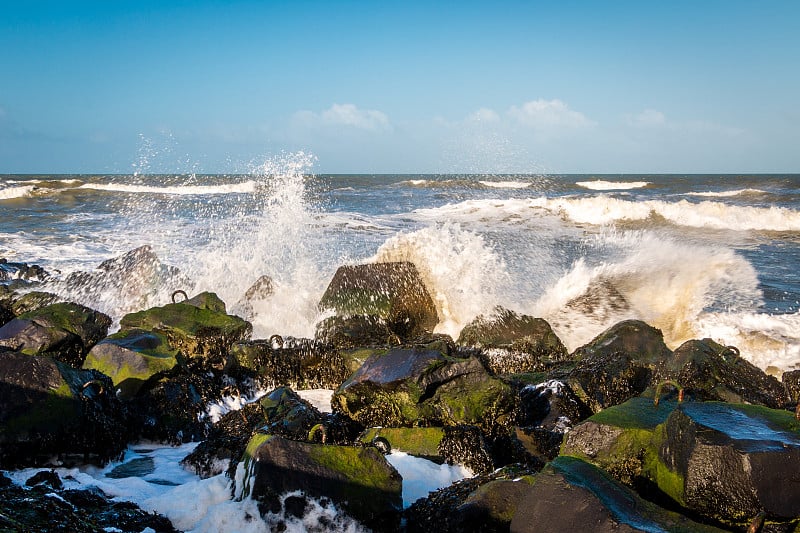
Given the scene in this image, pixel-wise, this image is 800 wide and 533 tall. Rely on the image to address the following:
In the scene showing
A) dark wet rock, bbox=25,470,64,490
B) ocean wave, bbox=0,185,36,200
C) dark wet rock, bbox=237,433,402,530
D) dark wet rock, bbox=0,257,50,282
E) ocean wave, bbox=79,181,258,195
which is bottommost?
dark wet rock, bbox=0,257,50,282

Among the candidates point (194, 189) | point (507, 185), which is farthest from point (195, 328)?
point (507, 185)

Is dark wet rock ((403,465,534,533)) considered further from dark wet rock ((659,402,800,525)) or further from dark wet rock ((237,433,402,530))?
dark wet rock ((659,402,800,525))

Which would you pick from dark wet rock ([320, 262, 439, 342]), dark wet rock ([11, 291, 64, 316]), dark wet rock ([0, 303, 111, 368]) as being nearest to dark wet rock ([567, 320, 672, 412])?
dark wet rock ([320, 262, 439, 342])

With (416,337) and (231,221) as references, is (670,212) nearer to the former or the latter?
(231,221)

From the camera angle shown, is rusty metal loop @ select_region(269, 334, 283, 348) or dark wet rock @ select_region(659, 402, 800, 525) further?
rusty metal loop @ select_region(269, 334, 283, 348)

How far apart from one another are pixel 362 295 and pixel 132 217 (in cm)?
1754

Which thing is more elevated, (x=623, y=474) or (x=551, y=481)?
(x=551, y=481)

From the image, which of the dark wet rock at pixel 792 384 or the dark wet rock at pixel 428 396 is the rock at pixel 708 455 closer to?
the dark wet rock at pixel 428 396

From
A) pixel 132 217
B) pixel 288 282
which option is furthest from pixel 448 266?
pixel 132 217

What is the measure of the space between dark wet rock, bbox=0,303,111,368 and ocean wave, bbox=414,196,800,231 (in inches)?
673

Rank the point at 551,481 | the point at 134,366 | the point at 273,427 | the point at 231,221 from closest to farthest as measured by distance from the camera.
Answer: the point at 551,481
the point at 273,427
the point at 134,366
the point at 231,221

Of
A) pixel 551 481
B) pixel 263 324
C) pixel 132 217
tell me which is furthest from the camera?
pixel 132 217

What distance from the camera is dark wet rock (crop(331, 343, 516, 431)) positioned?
4.23 meters

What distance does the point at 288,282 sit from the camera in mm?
9297
